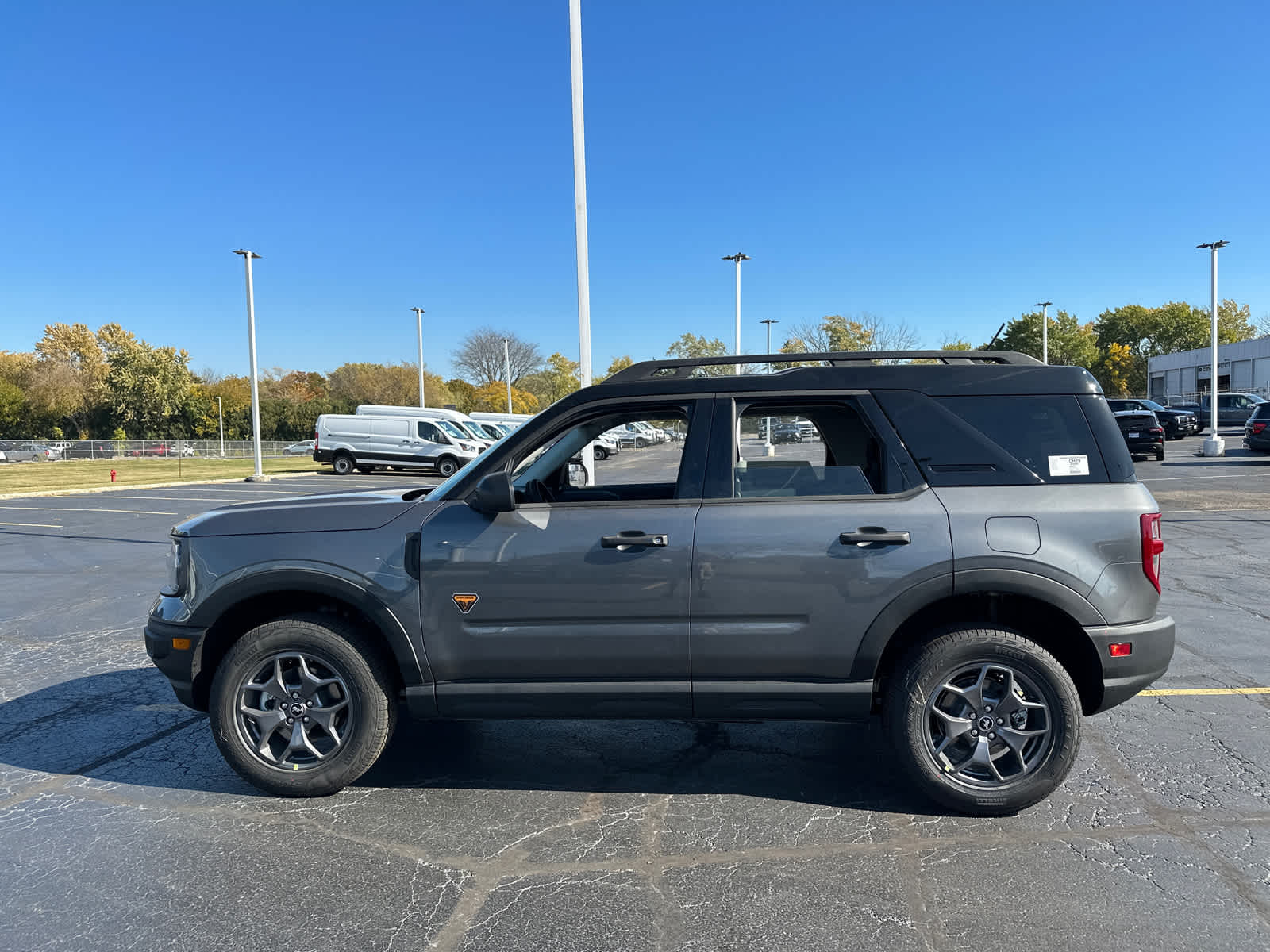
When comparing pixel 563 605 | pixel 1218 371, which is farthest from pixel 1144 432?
pixel 1218 371

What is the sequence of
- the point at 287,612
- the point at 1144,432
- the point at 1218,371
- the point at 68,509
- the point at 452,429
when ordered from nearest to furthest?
the point at 287,612, the point at 68,509, the point at 1144,432, the point at 452,429, the point at 1218,371

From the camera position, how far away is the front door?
3.55 m

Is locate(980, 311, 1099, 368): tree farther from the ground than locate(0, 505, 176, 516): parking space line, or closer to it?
farther from the ground

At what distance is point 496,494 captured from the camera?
354cm

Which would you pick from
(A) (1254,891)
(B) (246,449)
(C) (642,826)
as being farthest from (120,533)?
(B) (246,449)

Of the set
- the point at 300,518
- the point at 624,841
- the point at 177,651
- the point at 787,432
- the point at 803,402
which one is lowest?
the point at 624,841

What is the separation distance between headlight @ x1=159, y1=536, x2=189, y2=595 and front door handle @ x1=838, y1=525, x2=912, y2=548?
2.86 metres

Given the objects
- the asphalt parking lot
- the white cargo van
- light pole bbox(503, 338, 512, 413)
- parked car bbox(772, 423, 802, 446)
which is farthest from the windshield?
parked car bbox(772, 423, 802, 446)

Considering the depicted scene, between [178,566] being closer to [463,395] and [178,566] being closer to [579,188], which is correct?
[579,188]

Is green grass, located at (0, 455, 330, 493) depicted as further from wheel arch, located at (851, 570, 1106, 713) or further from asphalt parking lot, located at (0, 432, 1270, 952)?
wheel arch, located at (851, 570, 1106, 713)

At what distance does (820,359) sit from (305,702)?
274cm

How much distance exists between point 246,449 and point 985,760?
60.8 meters

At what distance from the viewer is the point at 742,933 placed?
9.03 ft

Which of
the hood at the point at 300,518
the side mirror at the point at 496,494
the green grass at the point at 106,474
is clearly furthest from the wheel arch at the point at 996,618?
the green grass at the point at 106,474
